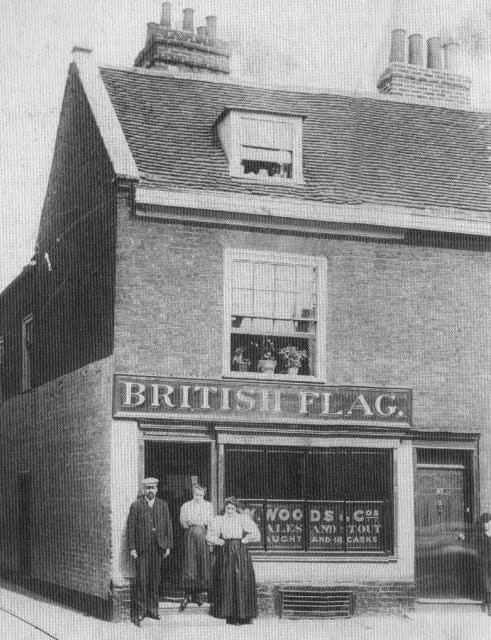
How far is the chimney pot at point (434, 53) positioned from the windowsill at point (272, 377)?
830 cm

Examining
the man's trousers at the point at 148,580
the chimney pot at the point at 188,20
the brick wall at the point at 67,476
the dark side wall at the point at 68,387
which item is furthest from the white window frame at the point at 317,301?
the chimney pot at the point at 188,20

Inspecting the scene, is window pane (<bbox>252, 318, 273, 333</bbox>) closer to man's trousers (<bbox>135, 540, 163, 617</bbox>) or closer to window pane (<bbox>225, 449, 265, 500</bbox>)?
window pane (<bbox>225, 449, 265, 500</bbox>)

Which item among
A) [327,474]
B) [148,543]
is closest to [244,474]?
[327,474]

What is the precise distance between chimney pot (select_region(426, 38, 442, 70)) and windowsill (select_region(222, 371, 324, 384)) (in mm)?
8304

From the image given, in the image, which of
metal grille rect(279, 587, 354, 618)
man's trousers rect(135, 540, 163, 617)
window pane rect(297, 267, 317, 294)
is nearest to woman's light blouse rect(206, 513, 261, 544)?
man's trousers rect(135, 540, 163, 617)

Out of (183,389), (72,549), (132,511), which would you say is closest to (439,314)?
(183,389)

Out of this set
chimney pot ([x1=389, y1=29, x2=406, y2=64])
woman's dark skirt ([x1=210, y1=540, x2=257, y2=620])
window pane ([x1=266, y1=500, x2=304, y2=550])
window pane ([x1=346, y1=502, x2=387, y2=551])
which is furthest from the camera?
chimney pot ([x1=389, y1=29, x2=406, y2=64])

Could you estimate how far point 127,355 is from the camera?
15.0 meters

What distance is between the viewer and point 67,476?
17.0m

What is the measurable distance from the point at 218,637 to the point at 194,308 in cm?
471

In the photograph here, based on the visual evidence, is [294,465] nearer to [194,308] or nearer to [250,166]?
[194,308]

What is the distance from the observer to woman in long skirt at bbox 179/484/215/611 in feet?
46.9

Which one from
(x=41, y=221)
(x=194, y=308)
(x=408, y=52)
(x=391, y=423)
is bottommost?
(x=391, y=423)

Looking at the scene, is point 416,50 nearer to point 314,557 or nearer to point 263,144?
point 263,144
